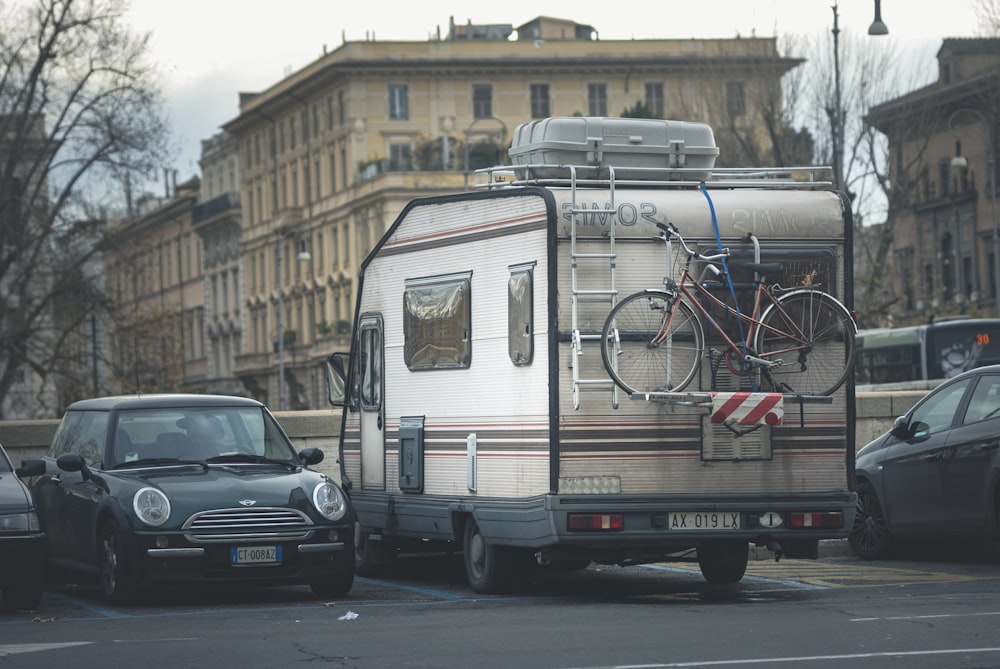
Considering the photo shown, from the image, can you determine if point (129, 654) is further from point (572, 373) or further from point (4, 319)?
point (4, 319)

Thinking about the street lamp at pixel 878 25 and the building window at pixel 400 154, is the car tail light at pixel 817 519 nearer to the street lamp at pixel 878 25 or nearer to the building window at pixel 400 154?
the street lamp at pixel 878 25

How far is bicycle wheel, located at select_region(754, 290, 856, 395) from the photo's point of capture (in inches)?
567

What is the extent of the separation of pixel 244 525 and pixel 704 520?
324 cm

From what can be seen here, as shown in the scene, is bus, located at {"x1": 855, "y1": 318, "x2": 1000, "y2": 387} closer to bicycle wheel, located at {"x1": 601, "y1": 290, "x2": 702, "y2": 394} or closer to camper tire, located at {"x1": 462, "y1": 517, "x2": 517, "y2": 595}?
camper tire, located at {"x1": 462, "y1": 517, "x2": 517, "y2": 595}

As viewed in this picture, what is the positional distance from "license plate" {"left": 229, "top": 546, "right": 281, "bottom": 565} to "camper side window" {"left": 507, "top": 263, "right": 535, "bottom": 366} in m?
2.19

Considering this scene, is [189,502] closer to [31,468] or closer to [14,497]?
[14,497]

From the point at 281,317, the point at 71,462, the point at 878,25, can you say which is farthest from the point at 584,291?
the point at 281,317

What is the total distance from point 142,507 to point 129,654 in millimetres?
3026

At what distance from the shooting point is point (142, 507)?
47.2 feet

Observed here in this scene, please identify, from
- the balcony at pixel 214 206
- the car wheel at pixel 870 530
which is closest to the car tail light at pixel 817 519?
the car wheel at pixel 870 530

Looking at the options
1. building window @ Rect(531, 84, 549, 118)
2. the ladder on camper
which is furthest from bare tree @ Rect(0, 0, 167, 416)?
building window @ Rect(531, 84, 549, 118)

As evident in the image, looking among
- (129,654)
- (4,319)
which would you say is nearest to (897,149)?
(4,319)

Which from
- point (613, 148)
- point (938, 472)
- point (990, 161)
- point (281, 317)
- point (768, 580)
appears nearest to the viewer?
point (613, 148)

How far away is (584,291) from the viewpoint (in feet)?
46.1
